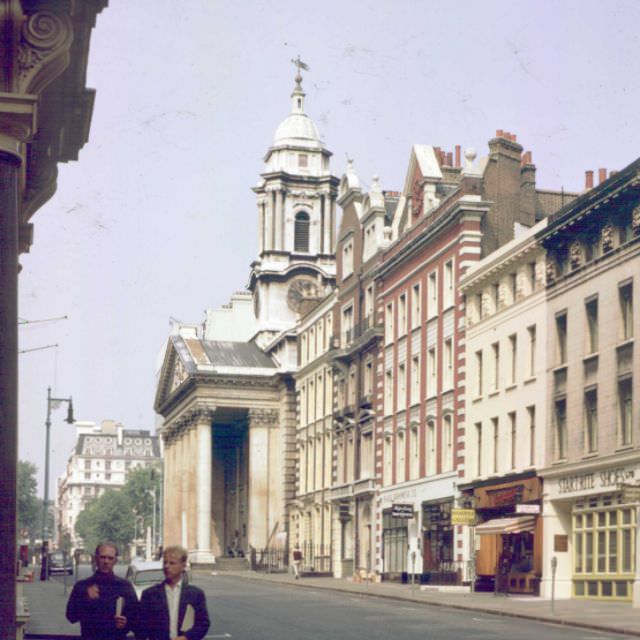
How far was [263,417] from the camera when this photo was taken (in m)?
109

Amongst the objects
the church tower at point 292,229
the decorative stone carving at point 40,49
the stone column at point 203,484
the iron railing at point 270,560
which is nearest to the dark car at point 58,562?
the stone column at point 203,484

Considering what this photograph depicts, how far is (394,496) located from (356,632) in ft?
130

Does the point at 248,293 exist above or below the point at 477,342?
above

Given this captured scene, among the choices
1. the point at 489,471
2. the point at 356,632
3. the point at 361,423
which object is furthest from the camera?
the point at 361,423

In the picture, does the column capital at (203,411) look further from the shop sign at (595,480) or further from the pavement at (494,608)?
the shop sign at (595,480)

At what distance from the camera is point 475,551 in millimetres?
58469

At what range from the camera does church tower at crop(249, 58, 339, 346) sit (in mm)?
117125

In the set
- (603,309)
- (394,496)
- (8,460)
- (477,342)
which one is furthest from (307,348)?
(8,460)

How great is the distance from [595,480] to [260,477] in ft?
199

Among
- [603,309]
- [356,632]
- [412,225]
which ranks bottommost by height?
[356,632]

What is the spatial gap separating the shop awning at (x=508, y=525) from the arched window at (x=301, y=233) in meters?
63.8

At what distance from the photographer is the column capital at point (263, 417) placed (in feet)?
357

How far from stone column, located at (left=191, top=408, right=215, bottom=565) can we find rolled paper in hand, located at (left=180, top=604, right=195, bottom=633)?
97604 mm

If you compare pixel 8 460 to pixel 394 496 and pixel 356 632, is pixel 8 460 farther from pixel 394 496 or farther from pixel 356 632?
pixel 394 496
